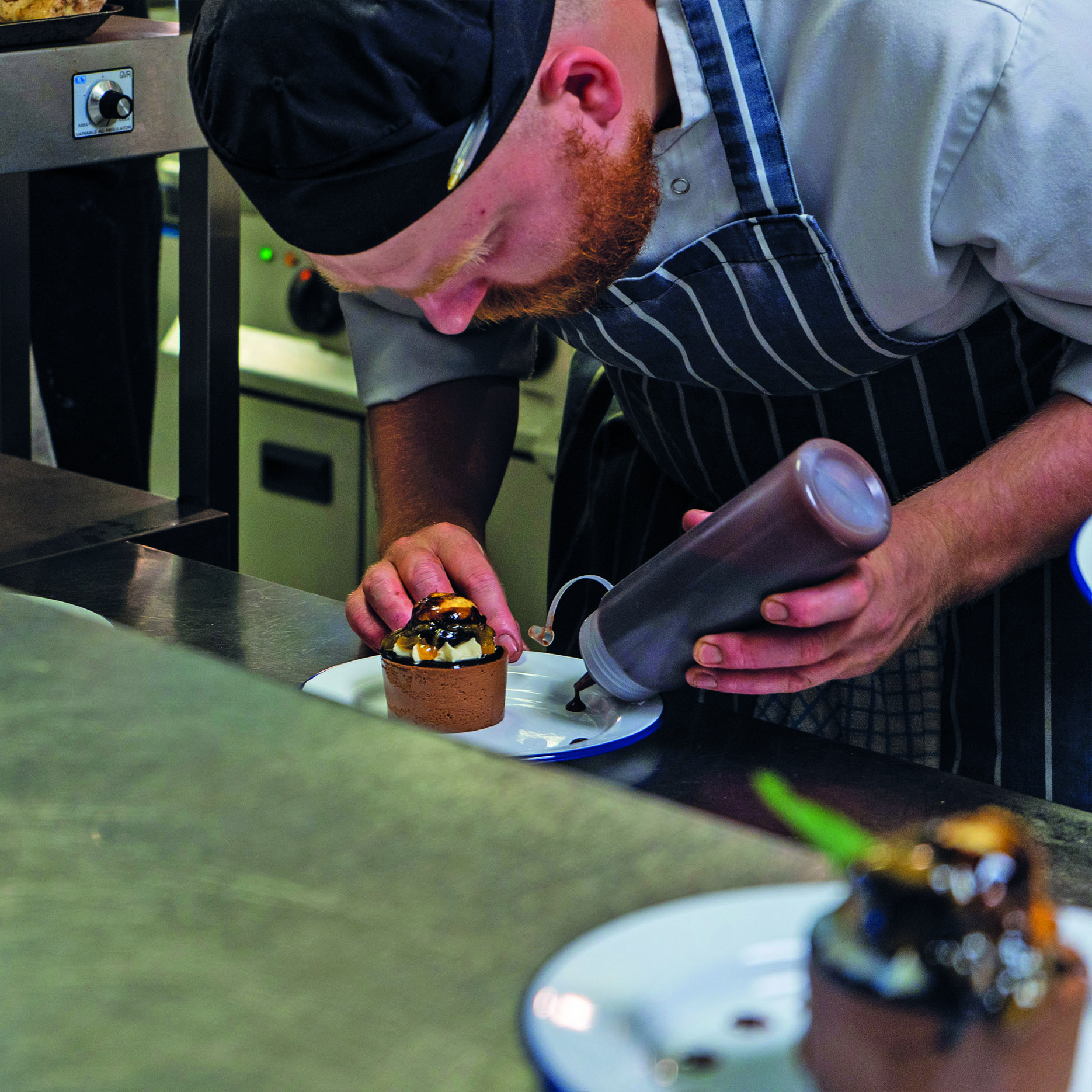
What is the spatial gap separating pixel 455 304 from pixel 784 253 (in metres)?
0.28

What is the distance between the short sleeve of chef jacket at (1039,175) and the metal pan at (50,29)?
32.5 inches

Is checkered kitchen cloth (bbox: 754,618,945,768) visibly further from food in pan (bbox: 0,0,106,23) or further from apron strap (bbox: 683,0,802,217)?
food in pan (bbox: 0,0,106,23)

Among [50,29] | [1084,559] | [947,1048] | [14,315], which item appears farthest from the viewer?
[14,315]

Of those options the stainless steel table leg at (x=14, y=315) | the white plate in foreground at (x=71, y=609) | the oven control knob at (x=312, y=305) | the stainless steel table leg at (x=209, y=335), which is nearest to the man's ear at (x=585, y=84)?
the white plate in foreground at (x=71, y=609)

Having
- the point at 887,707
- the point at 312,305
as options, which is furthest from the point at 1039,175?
the point at 312,305

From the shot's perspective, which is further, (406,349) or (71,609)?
(406,349)

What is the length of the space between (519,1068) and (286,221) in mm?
749

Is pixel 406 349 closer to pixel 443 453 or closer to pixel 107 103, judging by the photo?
pixel 443 453

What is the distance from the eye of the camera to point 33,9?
1295 millimetres

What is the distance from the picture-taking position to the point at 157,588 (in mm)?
1299

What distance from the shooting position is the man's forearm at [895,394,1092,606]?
3.63 feet

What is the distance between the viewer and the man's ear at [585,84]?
1.02m

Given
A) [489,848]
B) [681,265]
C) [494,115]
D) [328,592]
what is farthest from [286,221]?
[328,592]

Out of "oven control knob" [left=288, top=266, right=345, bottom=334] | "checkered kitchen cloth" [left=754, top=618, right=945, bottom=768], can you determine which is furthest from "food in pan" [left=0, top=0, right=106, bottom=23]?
"oven control knob" [left=288, top=266, right=345, bottom=334]
